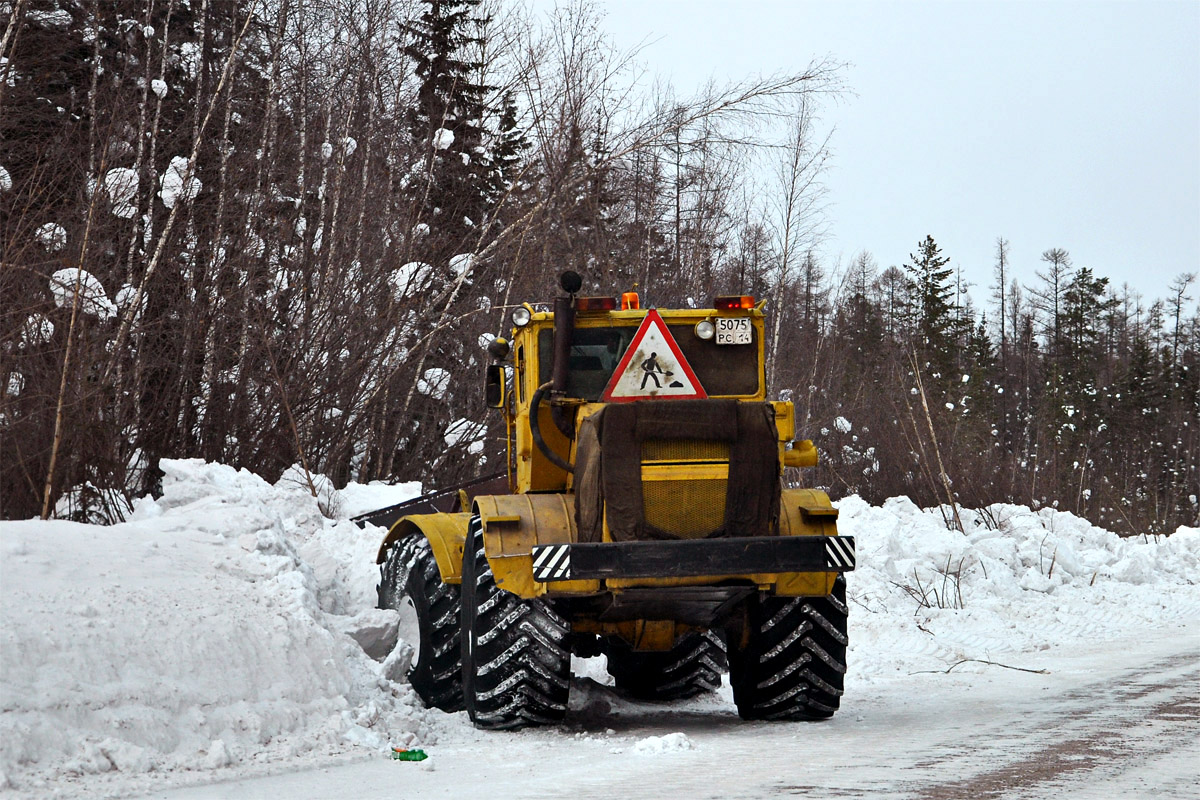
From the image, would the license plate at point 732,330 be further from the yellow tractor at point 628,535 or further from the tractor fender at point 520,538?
the tractor fender at point 520,538

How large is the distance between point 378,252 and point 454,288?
3.30 ft

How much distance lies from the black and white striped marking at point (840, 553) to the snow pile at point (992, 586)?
354 centimetres

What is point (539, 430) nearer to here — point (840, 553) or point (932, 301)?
point (840, 553)

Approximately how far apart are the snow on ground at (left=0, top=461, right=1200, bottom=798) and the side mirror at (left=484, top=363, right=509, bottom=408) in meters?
1.55

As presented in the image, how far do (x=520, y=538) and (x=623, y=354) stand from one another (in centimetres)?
140

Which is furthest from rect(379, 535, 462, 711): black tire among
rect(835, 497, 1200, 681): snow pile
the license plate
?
rect(835, 497, 1200, 681): snow pile

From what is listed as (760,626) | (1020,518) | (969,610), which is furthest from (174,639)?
(1020,518)

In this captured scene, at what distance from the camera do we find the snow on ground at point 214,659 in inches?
215

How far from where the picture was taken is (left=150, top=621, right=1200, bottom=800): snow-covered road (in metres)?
5.34

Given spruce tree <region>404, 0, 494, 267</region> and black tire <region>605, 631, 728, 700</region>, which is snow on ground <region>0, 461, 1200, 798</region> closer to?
black tire <region>605, 631, 728, 700</region>

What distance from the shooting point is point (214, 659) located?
631 cm

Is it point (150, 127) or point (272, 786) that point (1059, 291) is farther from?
point (272, 786)

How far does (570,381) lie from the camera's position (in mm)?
7789

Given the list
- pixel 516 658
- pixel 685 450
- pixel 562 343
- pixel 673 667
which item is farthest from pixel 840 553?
pixel 673 667
